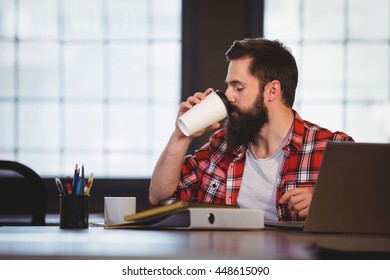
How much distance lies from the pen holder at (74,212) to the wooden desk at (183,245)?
0.51 feet

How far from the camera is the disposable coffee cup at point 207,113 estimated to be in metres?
2.04

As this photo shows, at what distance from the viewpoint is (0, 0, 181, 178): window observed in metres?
3.62

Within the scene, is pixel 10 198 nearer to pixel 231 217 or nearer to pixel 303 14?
pixel 303 14

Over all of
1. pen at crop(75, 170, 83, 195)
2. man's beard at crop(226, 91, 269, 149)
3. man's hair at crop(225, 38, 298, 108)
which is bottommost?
pen at crop(75, 170, 83, 195)

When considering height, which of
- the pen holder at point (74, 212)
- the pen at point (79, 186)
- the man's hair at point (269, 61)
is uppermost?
the man's hair at point (269, 61)

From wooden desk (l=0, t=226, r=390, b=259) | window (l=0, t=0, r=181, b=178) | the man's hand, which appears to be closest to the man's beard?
the man's hand

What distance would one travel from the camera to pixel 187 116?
2057 millimetres

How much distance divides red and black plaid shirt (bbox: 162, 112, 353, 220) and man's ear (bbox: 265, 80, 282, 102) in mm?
164

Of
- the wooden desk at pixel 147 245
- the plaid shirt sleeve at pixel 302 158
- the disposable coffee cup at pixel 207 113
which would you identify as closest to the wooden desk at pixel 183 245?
the wooden desk at pixel 147 245

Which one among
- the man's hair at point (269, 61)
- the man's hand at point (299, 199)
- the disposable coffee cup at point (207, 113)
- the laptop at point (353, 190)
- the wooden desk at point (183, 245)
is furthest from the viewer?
the man's hair at point (269, 61)

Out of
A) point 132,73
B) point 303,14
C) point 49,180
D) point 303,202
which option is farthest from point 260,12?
point 303,202

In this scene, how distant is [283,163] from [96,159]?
1.53 meters

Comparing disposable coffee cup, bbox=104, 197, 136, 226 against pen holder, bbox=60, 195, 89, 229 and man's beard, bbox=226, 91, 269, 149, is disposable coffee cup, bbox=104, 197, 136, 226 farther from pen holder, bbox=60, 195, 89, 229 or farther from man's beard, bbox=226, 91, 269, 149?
man's beard, bbox=226, 91, 269, 149

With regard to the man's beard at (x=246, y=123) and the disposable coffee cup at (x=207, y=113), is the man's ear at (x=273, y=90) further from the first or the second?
the disposable coffee cup at (x=207, y=113)
